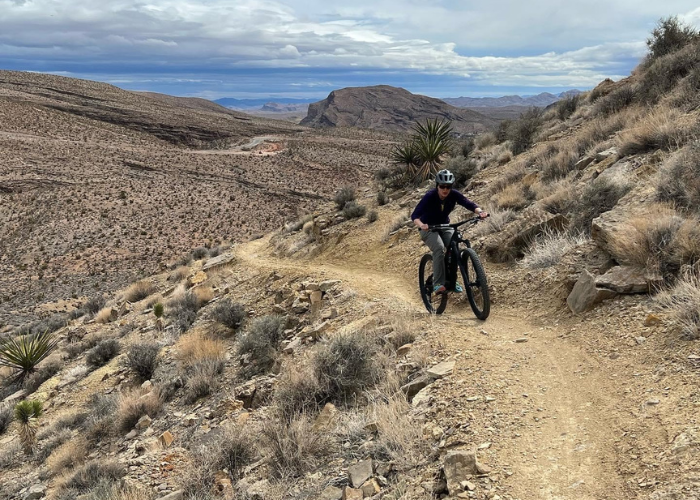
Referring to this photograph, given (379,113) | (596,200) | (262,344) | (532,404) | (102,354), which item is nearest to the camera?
(532,404)

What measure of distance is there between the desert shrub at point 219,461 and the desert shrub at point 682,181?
18.9 ft

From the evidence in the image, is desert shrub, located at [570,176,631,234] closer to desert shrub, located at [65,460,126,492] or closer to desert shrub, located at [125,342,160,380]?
desert shrub, located at [65,460,126,492]

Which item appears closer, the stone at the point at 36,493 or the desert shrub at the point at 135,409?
the stone at the point at 36,493

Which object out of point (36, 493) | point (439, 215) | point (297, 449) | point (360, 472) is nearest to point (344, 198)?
point (439, 215)

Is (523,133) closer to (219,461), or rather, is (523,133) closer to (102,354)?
(102,354)

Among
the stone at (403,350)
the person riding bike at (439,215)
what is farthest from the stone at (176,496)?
the person riding bike at (439,215)

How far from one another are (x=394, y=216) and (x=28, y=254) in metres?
22.7

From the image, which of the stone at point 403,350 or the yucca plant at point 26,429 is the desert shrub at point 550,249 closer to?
the stone at point 403,350

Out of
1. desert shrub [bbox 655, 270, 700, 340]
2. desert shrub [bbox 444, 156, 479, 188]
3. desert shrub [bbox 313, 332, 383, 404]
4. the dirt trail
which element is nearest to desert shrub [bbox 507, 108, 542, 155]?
desert shrub [bbox 444, 156, 479, 188]

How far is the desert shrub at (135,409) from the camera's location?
706cm

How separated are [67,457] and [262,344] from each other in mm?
3196

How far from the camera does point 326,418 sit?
479cm

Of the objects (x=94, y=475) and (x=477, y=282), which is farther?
(x=477, y=282)

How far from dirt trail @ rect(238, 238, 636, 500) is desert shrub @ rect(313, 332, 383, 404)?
831mm
